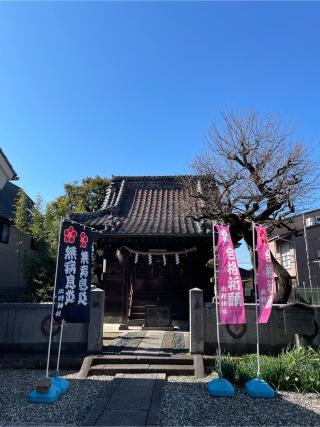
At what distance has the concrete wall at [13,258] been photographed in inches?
801

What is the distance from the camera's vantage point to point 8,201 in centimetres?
2248

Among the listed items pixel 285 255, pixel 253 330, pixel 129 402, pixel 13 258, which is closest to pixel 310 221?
pixel 285 255

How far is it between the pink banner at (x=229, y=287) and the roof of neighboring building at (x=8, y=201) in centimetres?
1532

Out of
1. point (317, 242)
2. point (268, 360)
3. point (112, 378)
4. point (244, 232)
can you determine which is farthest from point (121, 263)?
point (317, 242)

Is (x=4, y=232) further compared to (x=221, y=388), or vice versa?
(x=4, y=232)

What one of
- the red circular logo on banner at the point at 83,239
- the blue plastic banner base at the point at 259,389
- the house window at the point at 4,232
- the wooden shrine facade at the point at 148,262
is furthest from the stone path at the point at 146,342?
the house window at the point at 4,232

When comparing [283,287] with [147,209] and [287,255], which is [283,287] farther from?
[287,255]

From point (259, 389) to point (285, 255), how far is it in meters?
24.1

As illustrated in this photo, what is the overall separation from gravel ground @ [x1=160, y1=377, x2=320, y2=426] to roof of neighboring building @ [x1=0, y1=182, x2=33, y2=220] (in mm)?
16265

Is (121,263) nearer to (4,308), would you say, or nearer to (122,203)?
(122,203)

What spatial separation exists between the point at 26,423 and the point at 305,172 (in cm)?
1043

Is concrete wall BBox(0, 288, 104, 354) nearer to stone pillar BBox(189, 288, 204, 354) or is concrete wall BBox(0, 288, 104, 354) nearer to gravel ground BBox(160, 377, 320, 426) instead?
stone pillar BBox(189, 288, 204, 354)

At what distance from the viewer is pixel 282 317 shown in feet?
30.5

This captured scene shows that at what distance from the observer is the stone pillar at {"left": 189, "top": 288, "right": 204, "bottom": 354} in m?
8.88
